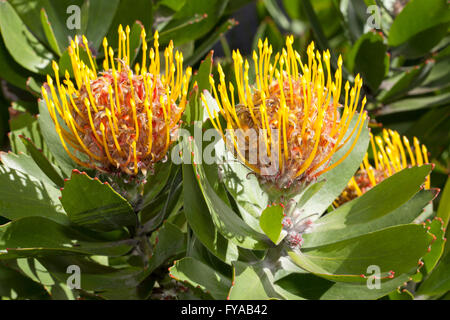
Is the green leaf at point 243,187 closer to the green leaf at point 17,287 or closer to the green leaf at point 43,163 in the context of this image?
the green leaf at point 43,163

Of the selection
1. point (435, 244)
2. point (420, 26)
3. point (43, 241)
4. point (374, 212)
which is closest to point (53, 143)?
point (43, 241)

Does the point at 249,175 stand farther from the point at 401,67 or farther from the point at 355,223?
the point at 401,67

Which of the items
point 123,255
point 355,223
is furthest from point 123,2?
point 355,223

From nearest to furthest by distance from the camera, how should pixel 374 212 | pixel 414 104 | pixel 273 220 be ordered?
pixel 273 220, pixel 374 212, pixel 414 104

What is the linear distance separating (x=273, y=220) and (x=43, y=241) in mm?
323

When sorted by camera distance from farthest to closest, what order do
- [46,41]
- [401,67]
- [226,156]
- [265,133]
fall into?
1. [401,67]
2. [46,41]
3. [226,156]
4. [265,133]

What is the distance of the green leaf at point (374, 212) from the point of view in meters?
0.68

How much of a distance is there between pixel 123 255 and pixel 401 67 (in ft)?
2.38

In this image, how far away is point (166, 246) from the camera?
718mm

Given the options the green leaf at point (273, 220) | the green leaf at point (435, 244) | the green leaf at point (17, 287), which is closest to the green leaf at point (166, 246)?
the green leaf at point (273, 220)

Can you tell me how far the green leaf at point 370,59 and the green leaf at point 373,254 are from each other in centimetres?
44

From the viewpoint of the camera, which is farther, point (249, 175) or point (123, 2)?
point (123, 2)

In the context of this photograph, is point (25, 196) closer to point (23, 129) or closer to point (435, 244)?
point (23, 129)

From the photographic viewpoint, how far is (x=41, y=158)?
0.73 metres
